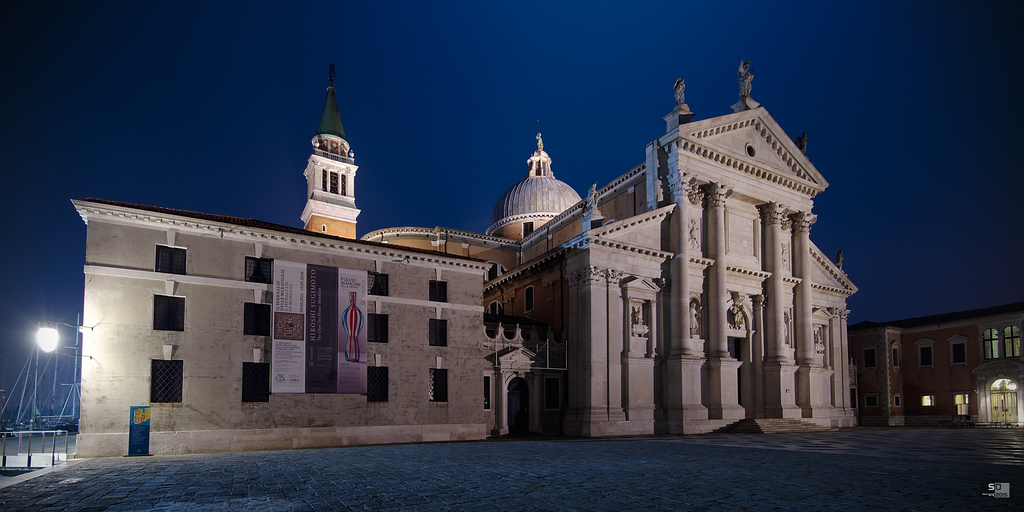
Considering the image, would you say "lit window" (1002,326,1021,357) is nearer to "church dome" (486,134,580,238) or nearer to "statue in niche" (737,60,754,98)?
"statue in niche" (737,60,754,98)

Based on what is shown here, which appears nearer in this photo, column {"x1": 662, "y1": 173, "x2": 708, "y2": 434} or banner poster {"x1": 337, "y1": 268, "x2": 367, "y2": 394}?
banner poster {"x1": 337, "y1": 268, "x2": 367, "y2": 394}

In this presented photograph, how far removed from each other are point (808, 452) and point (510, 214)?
43.1 m

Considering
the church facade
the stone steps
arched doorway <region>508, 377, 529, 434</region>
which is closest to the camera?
the church facade

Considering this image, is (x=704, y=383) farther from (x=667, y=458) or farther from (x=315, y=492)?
(x=315, y=492)

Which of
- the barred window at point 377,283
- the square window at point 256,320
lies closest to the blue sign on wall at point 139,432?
the square window at point 256,320

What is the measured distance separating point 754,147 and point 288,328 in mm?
30964

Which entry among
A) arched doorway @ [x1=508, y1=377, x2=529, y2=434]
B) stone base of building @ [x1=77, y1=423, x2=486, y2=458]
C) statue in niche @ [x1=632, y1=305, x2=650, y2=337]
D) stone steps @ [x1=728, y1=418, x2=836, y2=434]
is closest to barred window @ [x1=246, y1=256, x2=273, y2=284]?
stone base of building @ [x1=77, y1=423, x2=486, y2=458]

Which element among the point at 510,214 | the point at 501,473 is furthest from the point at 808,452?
the point at 510,214

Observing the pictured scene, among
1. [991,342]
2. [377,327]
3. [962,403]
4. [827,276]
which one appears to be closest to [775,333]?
[827,276]

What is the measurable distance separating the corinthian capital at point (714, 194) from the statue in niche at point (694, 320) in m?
6.08

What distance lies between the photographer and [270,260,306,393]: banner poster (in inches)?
983

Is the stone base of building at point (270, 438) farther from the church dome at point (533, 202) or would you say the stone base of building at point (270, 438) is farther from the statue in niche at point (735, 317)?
the church dome at point (533, 202)

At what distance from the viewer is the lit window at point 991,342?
49.7 m

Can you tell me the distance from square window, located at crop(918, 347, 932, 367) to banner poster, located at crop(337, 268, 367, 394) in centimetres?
4984
